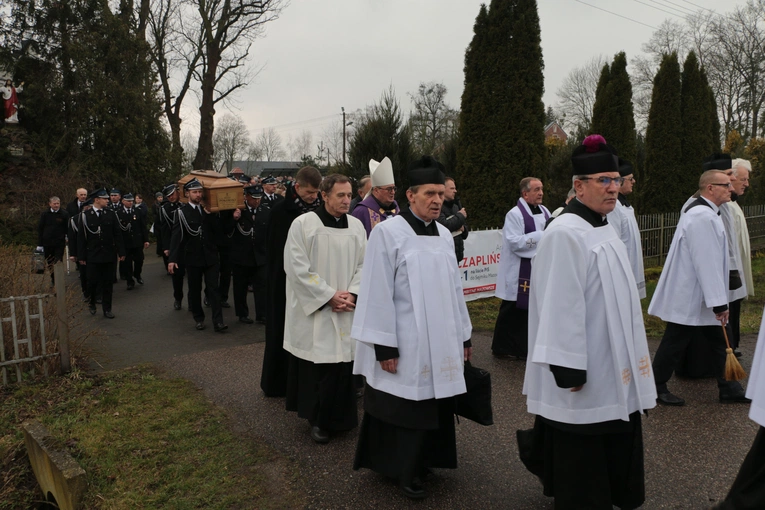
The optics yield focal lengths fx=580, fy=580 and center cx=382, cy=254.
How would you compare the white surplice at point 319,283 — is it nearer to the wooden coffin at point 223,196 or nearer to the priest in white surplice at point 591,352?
the priest in white surplice at point 591,352

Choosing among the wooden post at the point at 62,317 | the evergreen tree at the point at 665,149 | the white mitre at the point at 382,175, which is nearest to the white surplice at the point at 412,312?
the white mitre at the point at 382,175

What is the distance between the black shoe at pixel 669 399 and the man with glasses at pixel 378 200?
290cm

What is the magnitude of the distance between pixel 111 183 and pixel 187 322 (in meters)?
15.7

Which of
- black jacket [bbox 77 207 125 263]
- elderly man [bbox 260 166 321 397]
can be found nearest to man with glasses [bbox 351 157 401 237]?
elderly man [bbox 260 166 321 397]

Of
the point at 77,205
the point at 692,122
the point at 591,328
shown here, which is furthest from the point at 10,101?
the point at 591,328

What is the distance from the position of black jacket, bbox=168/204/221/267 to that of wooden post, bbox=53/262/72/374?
2.68 m

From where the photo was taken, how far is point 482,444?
4.29 meters

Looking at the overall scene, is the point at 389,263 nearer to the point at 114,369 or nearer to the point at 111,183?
the point at 114,369

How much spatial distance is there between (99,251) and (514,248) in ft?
22.4

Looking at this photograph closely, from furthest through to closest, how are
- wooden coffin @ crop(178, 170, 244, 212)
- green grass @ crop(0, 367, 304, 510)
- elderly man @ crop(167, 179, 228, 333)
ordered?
wooden coffin @ crop(178, 170, 244, 212)
elderly man @ crop(167, 179, 228, 333)
green grass @ crop(0, 367, 304, 510)

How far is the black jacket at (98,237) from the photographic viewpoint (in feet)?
31.2

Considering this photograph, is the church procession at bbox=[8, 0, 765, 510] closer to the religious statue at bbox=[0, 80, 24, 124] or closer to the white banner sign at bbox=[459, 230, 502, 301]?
the white banner sign at bbox=[459, 230, 502, 301]

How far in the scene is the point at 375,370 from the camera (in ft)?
11.7

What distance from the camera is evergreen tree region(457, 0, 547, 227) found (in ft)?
39.4
